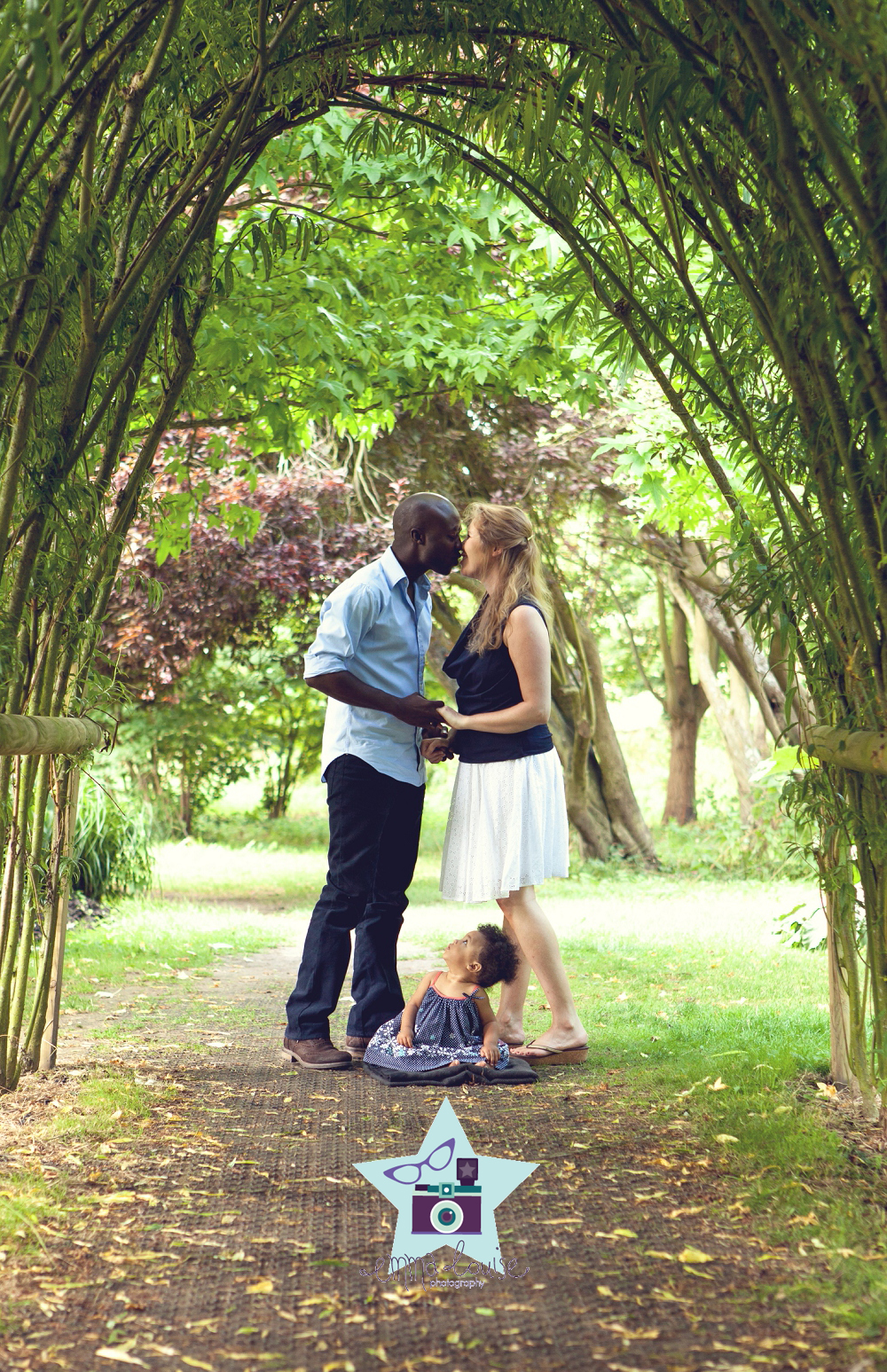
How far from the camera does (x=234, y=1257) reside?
197 centimetres

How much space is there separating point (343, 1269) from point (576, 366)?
476cm

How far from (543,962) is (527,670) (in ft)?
2.90

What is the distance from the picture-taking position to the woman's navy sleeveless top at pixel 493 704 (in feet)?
11.2

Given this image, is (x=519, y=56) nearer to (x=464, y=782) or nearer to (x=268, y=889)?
(x=464, y=782)

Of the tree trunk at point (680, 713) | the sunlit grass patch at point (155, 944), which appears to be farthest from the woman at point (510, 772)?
the tree trunk at point (680, 713)

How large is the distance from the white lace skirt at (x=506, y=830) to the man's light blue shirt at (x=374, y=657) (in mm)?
199

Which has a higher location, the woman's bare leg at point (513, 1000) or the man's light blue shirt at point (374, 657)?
the man's light blue shirt at point (374, 657)

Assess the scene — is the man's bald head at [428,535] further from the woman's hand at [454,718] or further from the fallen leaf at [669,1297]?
the fallen leaf at [669,1297]

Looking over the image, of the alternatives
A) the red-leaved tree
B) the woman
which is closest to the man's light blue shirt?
the woman

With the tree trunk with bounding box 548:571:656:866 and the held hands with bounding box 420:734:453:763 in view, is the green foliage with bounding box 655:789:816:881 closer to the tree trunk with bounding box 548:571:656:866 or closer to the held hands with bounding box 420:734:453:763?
the tree trunk with bounding box 548:571:656:866

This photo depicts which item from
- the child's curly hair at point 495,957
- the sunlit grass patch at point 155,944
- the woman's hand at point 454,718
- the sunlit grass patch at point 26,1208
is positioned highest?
the woman's hand at point 454,718

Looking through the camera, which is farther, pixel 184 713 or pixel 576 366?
pixel 184 713

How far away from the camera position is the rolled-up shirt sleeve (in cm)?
326

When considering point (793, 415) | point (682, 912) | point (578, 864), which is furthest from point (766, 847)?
point (793, 415)
